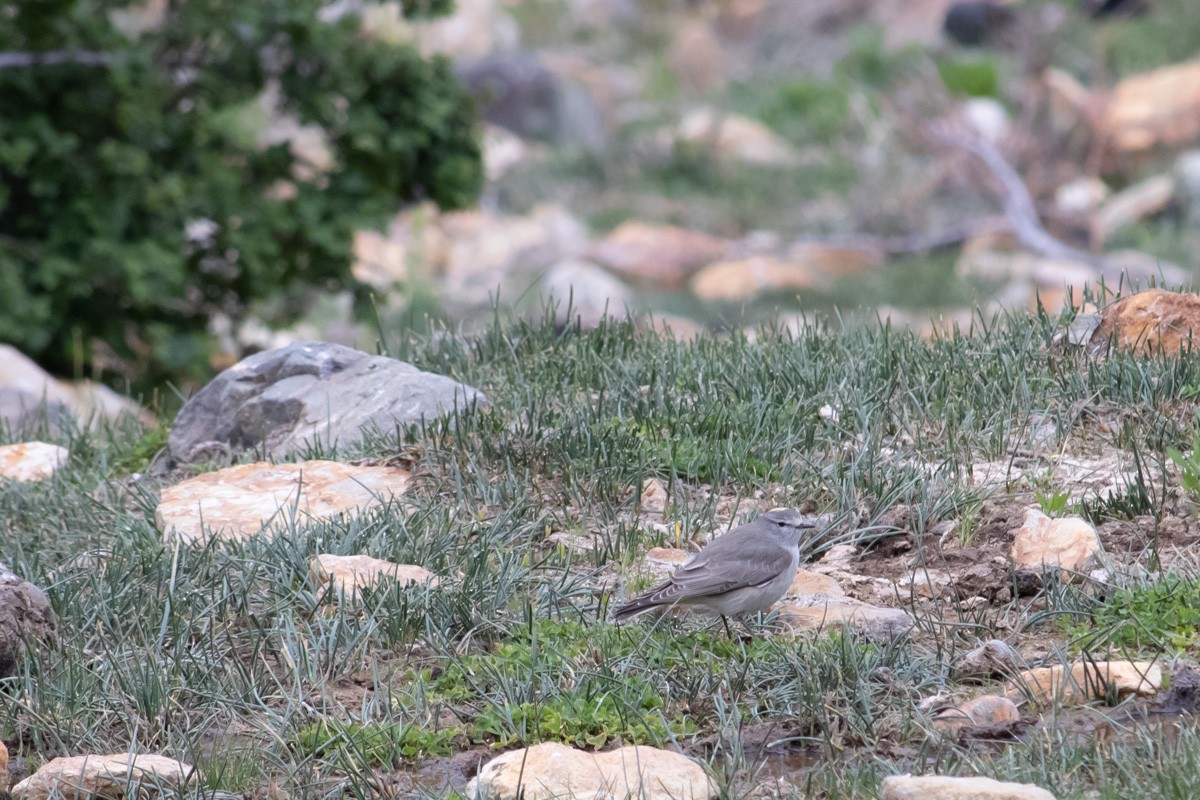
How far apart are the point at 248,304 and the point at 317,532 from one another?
6640mm

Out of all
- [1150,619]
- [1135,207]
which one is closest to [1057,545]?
[1150,619]

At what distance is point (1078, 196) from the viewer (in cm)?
1836

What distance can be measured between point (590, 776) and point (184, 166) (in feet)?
27.7

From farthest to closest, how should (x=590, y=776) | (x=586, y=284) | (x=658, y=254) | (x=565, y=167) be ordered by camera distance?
(x=565, y=167) → (x=658, y=254) → (x=586, y=284) → (x=590, y=776)

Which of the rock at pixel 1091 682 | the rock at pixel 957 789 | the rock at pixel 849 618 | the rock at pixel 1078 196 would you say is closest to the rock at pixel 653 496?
the rock at pixel 849 618

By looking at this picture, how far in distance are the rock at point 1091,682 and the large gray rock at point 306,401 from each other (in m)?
2.64

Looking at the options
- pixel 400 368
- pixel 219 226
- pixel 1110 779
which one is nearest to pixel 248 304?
pixel 219 226

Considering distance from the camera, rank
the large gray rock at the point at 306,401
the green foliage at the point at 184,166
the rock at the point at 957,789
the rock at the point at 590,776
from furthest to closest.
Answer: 1. the green foliage at the point at 184,166
2. the large gray rock at the point at 306,401
3. the rock at the point at 590,776
4. the rock at the point at 957,789

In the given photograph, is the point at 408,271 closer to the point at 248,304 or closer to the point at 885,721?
the point at 248,304

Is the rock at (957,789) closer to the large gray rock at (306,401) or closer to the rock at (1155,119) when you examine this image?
the large gray rock at (306,401)

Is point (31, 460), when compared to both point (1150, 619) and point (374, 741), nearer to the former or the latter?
point (374, 741)

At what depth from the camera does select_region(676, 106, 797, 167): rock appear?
21.2m

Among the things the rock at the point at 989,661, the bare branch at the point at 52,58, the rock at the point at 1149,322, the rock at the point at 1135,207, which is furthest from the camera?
the rock at the point at 1135,207

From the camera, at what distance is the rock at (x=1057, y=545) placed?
4648 millimetres
